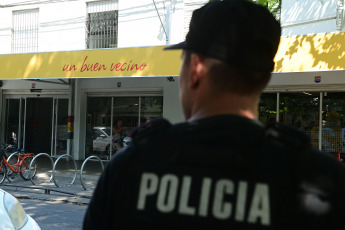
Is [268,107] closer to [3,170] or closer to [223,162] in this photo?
[3,170]

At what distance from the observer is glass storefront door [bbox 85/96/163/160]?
13570mm

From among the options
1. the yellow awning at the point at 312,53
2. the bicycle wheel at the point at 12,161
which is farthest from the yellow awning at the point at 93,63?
the yellow awning at the point at 312,53

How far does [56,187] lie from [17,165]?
150 centimetres

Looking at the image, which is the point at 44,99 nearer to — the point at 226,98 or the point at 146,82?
the point at 146,82

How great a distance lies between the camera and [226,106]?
118 centimetres

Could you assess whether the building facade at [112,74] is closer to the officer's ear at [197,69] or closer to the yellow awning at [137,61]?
the yellow awning at [137,61]

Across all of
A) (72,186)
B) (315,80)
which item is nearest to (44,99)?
(72,186)

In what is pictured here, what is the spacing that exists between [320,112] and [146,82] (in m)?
5.85

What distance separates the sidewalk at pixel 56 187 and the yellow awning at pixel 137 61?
302 centimetres

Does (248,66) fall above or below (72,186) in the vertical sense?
above

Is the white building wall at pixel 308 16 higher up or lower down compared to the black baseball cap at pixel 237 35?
higher up

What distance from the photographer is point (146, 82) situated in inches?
518

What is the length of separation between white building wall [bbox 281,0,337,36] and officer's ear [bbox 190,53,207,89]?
1039cm

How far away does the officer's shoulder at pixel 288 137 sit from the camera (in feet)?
3.57
